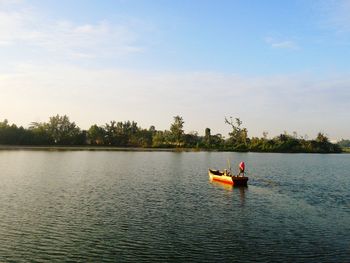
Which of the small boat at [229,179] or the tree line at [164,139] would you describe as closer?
the small boat at [229,179]

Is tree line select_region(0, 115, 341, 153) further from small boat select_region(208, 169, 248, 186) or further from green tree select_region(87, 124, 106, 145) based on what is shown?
small boat select_region(208, 169, 248, 186)

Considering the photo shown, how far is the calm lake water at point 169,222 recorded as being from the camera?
22.5 m

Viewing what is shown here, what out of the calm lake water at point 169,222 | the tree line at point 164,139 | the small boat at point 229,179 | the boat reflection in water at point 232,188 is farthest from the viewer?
the tree line at point 164,139

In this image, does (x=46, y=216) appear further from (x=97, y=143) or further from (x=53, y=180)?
(x=97, y=143)

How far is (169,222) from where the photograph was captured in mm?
30312

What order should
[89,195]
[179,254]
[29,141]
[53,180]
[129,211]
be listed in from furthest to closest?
1. [29,141]
2. [53,180]
3. [89,195]
4. [129,211]
5. [179,254]

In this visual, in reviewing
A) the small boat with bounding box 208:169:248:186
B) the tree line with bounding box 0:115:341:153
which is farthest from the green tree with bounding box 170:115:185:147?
the small boat with bounding box 208:169:248:186

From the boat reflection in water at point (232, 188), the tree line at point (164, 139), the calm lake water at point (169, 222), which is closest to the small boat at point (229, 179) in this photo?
the boat reflection in water at point (232, 188)

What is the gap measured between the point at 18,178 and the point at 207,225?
1518 inches

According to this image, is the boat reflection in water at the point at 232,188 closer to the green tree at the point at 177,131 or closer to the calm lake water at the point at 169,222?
the calm lake water at the point at 169,222

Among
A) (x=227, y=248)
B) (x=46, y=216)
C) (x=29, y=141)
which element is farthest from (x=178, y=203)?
(x=29, y=141)

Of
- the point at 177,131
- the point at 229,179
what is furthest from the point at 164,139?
the point at 229,179

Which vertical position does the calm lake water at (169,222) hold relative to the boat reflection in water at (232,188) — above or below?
below

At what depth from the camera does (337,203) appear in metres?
41.6
